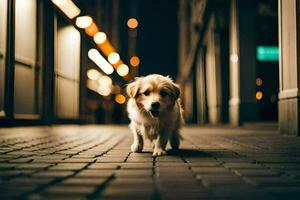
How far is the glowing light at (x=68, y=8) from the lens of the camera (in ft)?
60.9

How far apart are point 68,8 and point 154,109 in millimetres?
14942

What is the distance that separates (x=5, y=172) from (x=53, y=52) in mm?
14206

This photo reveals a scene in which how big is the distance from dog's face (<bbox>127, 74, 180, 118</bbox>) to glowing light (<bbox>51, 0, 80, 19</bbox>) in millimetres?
12630

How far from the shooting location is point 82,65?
24.5 meters

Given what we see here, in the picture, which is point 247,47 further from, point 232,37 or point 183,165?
point 183,165


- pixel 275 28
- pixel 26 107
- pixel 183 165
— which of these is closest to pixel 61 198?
pixel 183 165

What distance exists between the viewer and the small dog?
19.7ft

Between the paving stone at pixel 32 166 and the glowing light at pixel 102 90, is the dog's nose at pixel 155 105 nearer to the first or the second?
the paving stone at pixel 32 166

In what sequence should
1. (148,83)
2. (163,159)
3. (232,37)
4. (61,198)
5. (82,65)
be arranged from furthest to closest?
(82,65) → (232,37) → (148,83) → (163,159) → (61,198)

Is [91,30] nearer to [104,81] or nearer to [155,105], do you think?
[155,105]

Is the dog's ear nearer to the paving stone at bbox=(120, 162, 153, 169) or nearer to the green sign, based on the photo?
Result: the paving stone at bbox=(120, 162, 153, 169)

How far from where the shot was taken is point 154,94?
19.7 ft

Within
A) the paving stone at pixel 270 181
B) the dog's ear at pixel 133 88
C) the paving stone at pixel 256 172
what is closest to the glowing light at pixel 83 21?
the dog's ear at pixel 133 88

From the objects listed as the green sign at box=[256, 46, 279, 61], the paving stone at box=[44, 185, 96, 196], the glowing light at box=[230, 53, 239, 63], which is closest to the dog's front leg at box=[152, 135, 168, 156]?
the paving stone at box=[44, 185, 96, 196]
